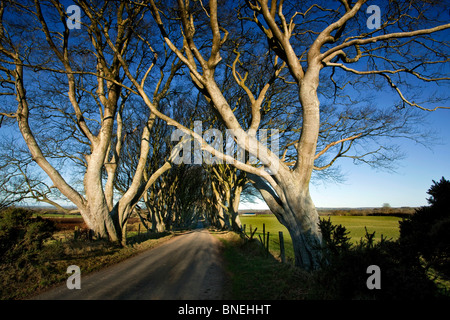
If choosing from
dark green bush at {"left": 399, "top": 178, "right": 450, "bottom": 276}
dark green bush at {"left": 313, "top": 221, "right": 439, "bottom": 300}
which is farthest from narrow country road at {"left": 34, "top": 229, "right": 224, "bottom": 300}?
dark green bush at {"left": 399, "top": 178, "right": 450, "bottom": 276}

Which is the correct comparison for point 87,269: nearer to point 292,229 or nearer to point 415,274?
point 292,229

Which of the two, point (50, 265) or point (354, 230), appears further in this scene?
point (354, 230)

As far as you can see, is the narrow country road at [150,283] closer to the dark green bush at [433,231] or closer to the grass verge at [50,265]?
the grass verge at [50,265]

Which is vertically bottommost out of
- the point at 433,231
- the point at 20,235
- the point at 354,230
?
the point at 354,230

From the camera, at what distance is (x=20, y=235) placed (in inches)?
241

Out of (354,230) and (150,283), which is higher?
(150,283)

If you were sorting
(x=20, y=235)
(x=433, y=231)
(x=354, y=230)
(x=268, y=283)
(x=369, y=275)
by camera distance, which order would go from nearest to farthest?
1. (x=433, y=231)
2. (x=369, y=275)
3. (x=268, y=283)
4. (x=20, y=235)
5. (x=354, y=230)

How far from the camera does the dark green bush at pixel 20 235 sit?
5664 millimetres

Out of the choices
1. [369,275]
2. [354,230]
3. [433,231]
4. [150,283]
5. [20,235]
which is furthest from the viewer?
[354,230]

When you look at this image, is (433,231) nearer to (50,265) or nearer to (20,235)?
(50,265)

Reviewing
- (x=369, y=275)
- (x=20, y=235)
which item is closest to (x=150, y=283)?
(x=20, y=235)

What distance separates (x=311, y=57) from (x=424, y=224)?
4.76 metres

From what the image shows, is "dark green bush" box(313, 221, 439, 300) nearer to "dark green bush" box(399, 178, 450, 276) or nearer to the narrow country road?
"dark green bush" box(399, 178, 450, 276)
